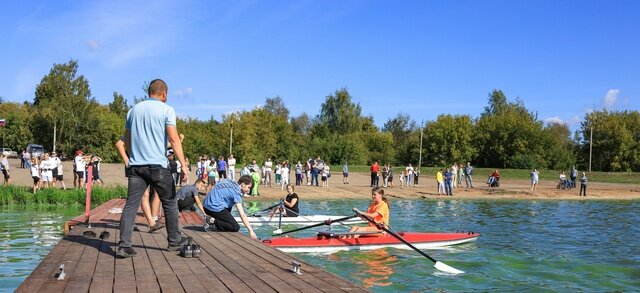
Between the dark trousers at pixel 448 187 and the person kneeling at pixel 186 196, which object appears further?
the dark trousers at pixel 448 187

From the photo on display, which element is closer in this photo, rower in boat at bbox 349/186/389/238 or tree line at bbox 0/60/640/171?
rower in boat at bbox 349/186/389/238

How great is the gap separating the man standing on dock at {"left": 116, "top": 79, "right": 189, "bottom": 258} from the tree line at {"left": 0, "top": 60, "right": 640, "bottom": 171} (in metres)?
58.5

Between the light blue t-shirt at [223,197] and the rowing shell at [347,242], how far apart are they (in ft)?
6.12

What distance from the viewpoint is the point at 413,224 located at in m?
22.4

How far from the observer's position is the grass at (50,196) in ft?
78.9

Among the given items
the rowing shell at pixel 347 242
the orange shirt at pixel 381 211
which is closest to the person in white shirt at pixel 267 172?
the rowing shell at pixel 347 242

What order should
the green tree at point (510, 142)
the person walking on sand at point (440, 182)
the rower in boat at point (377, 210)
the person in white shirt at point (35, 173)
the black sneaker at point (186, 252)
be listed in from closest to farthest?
the black sneaker at point (186, 252)
the rower in boat at point (377, 210)
the person in white shirt at point (35, 173)
the person walking on sand at point (440, 182)
the green tree at point (510, 142)

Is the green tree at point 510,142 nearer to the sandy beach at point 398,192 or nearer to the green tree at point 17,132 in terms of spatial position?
the sandy beach at point 398,192

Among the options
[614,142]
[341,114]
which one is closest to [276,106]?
[341,114]

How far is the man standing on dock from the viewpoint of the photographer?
7.14 meters

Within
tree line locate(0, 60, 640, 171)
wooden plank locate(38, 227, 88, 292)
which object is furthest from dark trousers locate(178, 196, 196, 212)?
tree line locate(0, 60, 640, 171)

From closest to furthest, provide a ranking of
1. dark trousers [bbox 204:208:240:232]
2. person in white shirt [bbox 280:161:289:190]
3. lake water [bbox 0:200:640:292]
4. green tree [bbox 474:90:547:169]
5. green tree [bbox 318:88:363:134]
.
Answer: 1. dark trousers [bbox 204:208:240:232]
2. lake water [bbox 0:200:640:292]
3. person in white shirt [bbox 280:161:289:190]
4. green tree [bbox 474:90:547:169]
5. green tree [bbox 318:88:363:134]

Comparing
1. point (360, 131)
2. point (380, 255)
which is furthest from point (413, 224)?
point (360, 131)

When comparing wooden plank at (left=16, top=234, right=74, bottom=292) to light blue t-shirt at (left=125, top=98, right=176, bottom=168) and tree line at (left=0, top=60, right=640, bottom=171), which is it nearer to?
light blue t-shirt at (left=125, top=98, right=176, bottom=168)
